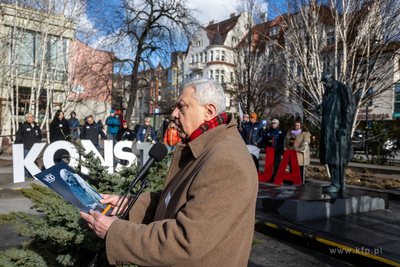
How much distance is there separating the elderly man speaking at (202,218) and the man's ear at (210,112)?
0.05 m

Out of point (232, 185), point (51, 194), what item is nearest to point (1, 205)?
point (51, 194)

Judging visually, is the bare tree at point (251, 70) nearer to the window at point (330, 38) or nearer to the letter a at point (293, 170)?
the window at point (330, 38)

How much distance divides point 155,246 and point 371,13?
36.2 ft

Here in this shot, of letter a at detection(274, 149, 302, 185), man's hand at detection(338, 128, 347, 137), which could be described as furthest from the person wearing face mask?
man's hand at detection(338, 128, 347, 137)

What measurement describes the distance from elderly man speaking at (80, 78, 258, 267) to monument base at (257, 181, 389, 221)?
416cm

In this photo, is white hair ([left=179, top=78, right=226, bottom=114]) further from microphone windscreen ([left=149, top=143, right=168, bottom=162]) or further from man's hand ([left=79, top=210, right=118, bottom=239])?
man's hand ([left=79, top=210, right=118, bottom=239])

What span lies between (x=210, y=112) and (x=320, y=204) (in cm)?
451

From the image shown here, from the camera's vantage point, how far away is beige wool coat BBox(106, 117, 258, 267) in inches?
52.9

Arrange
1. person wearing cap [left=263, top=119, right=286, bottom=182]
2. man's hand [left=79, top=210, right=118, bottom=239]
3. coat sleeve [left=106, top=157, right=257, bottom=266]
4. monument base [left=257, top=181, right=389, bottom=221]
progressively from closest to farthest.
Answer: coat sleeve [left=106, top=157, right=257, bottom=266], man's hand [left=79, top=210, right=118, bottom=239], monument base [left=257, top=181, right=389, bottom=221], person wearing cap [left=263, top=119, right=286, bottom=182]

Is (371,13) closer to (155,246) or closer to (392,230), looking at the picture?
(392,230)

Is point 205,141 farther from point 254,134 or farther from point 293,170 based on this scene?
point 254,134

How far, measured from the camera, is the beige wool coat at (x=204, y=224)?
1.34 meters

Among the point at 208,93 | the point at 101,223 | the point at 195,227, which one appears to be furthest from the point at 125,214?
the point at 208,93

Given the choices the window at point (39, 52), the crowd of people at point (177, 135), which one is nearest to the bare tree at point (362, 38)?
the crowd of people at point (177, 135)
